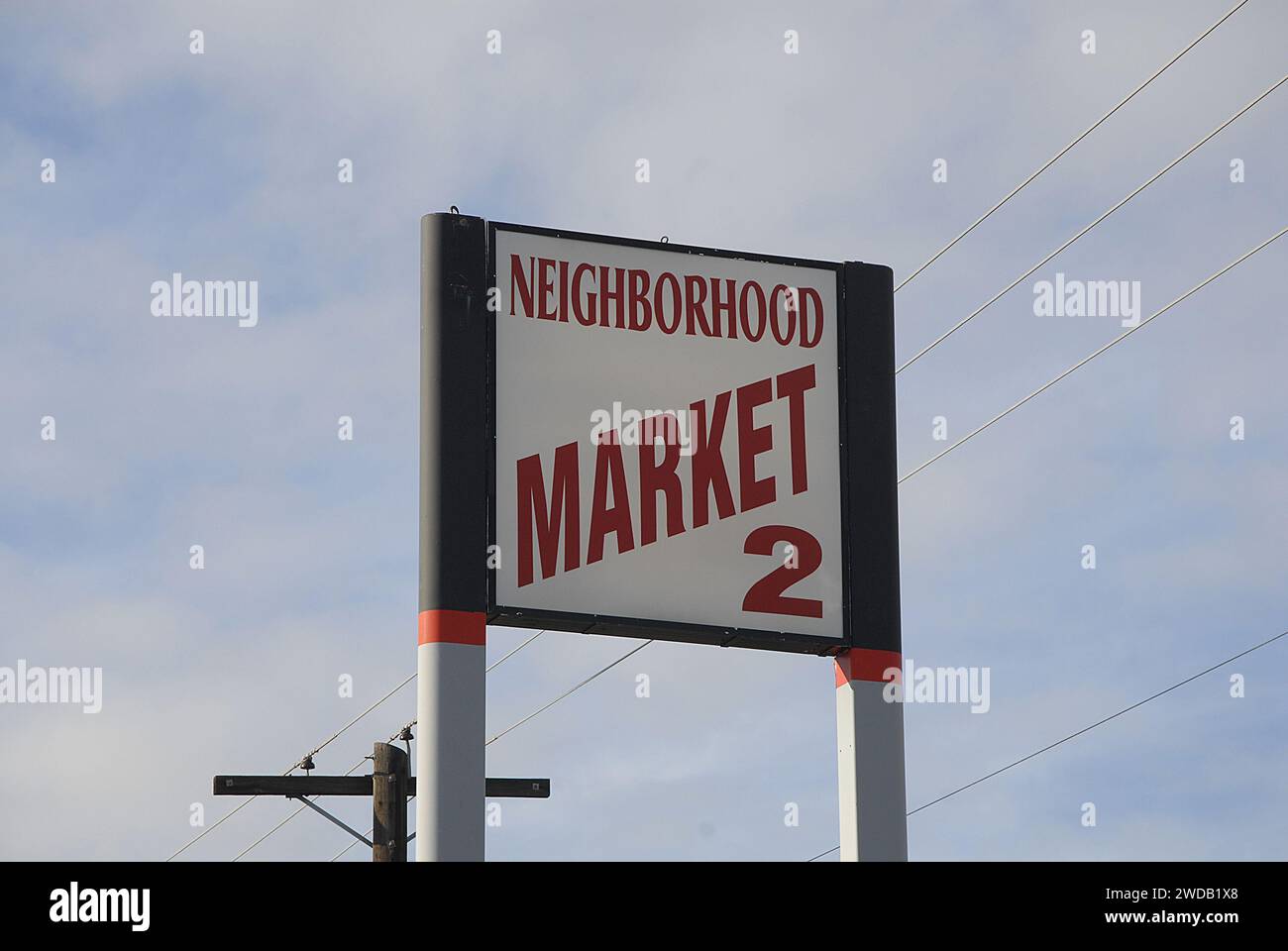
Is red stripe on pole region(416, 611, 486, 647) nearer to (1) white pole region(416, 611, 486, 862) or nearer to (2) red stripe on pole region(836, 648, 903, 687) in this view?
(1) white pole region(416, 611, 486, 862)

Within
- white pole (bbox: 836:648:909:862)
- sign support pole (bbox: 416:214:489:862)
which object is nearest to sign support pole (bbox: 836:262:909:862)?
white pole (bbox: 836:648:909:862)

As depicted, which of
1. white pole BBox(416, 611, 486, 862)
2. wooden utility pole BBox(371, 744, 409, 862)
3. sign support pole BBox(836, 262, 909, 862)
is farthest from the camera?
wooden utility pole BBox(371, 744, 409, 862)

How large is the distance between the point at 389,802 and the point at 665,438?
28.7 ft

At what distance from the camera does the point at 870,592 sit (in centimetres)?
1478

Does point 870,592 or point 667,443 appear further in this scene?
point 870,592

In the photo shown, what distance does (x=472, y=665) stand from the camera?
44.4 feet

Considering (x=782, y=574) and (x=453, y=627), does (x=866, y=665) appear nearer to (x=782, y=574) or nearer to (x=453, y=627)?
(x=782, y=574)

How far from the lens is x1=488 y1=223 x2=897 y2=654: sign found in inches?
556

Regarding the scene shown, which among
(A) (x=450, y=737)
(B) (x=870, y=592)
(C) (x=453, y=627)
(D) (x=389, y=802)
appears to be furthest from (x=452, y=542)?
(D) (x=389, y=802)

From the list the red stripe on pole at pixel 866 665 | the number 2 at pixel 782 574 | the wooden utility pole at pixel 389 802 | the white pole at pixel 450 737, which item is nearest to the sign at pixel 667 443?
the number 2 at pixel 782 574

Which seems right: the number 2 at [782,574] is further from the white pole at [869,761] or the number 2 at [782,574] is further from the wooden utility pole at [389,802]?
the wooden utility pole at [389,802]
